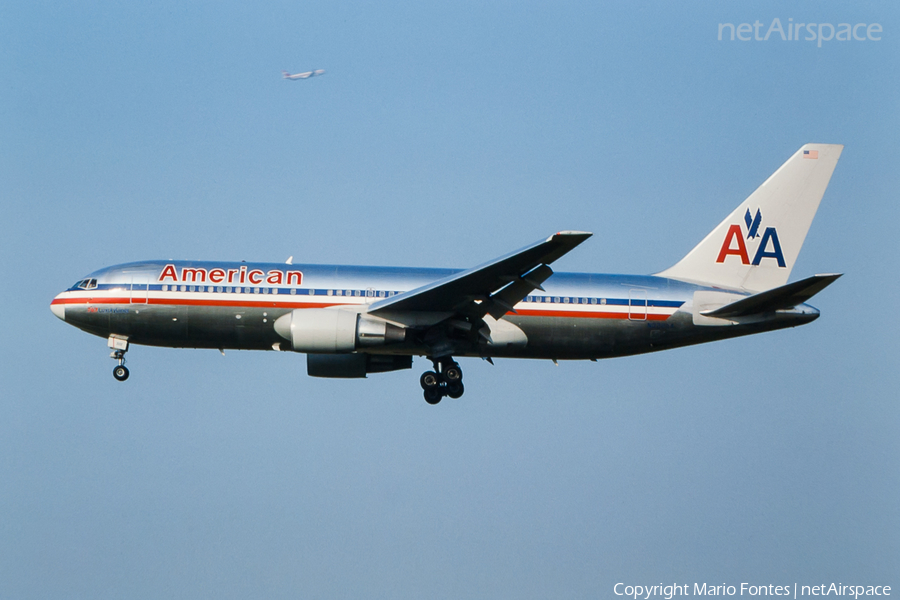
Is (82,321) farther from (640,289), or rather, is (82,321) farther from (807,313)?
(807,313)

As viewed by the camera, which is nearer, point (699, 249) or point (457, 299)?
point (457, 299)

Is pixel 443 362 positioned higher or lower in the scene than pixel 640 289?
lower

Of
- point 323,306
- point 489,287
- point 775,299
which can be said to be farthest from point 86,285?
point 775,299

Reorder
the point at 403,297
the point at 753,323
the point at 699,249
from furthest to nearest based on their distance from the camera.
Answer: the point at 699,249 → the point at 753,323 → the point at 403,297

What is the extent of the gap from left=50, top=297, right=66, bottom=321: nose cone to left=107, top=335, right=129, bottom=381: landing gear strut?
70.4 inches

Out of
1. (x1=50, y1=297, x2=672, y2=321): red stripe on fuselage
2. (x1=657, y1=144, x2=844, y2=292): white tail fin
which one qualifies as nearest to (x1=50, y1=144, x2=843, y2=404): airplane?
(x1=50, y1=297, x2=672, y2=321): red stripe on fuselage

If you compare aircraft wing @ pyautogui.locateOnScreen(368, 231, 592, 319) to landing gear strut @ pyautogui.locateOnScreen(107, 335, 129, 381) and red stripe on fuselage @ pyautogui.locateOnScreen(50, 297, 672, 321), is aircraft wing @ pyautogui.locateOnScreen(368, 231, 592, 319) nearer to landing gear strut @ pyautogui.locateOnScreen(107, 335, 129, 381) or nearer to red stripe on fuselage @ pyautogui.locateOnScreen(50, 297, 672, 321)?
red stripe on fuselage @ pyautogui.locateOnScreen(50, 297, 672, 321)

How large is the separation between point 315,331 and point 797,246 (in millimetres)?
16677

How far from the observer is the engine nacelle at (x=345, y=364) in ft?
98.3

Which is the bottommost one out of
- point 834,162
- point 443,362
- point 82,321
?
point 443,362

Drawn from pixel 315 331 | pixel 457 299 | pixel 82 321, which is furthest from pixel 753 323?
pixel 82 321

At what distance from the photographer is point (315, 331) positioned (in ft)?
86.8

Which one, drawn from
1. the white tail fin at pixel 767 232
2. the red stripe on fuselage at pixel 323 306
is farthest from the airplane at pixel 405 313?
the white tail fin at pixel 767 232

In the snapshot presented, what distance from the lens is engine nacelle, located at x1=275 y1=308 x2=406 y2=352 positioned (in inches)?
1043
